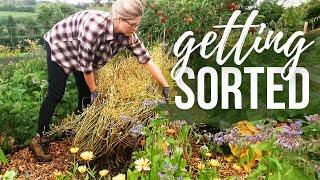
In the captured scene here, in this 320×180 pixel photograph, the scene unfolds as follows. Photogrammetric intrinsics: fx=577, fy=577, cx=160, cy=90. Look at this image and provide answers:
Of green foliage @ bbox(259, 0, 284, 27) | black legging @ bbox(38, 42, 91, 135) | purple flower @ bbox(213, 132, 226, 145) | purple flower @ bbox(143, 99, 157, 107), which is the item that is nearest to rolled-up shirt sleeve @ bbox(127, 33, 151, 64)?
purple flower @ bbox(143, 99, 157, 107)

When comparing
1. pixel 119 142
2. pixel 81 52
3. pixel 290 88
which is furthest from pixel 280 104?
pixel 81 52

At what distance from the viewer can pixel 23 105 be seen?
4.28 meters

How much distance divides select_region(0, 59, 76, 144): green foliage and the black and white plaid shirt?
618 millimetres

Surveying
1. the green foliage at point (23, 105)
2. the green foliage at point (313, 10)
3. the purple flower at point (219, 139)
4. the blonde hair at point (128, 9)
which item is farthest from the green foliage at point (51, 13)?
the purple flower at point (219, 139)

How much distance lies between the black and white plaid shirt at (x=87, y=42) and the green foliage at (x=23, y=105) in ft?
2.03

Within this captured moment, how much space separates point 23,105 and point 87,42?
1027 mm

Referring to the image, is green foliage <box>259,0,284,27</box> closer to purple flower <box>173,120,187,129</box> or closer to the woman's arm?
the woman's arm

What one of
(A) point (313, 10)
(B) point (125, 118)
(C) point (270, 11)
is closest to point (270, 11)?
(C) point (270, 11)

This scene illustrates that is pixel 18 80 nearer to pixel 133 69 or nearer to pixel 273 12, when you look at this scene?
pixel 133 69

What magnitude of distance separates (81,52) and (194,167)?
1008 mm

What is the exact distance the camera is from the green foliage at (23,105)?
166 inches

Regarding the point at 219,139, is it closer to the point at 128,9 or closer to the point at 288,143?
the point at 288,143

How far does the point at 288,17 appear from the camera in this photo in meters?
8.52

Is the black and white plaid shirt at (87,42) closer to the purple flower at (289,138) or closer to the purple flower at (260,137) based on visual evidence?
the purple flower at (260,137)
